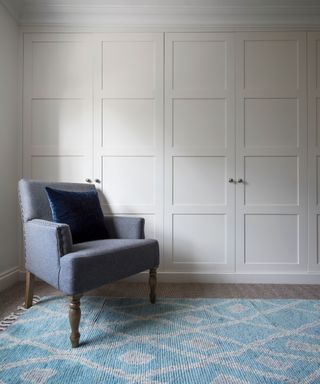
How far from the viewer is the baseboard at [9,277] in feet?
6.75

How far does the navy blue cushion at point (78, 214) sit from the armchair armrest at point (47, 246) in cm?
16

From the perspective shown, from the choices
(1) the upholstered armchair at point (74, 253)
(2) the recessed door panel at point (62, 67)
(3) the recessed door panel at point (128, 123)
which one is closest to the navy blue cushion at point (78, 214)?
(1) the upholstered armchair at point (74, 253)

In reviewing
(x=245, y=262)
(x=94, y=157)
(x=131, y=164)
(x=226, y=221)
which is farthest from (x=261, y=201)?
(x=94, y=157)

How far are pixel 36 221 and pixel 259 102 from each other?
2075mm

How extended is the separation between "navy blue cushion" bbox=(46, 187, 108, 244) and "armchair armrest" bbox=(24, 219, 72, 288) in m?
0.16

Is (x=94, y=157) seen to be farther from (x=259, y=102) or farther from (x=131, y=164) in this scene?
(x=259, y=102)

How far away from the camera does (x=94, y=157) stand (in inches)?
90.0

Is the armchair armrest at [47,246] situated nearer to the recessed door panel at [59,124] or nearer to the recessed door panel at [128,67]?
the recessed door panel at [59,124]

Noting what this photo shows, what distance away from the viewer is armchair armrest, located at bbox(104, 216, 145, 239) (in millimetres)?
1892

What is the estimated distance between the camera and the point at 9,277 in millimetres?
2141

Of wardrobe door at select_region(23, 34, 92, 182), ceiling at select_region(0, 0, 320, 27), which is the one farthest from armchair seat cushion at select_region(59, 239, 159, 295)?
ceiling at select_region(0, 0, 320, 27)

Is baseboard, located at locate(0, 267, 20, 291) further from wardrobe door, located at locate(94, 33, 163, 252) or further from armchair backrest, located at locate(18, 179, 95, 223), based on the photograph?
wardrobe door, located at locate(94, 33, 163, 252)

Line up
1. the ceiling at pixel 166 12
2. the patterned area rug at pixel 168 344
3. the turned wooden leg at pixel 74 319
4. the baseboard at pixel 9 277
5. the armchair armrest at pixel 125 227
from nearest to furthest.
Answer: the patterned area rug at pixel 168 344 < the turned wooden leg at pixel 74 319 < the armchair armrest at pixel 125 227 < the baseboard at pixel 9 277 < the ceiling at pixel 166 12

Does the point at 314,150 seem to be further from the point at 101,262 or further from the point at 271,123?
the point at 101,262
